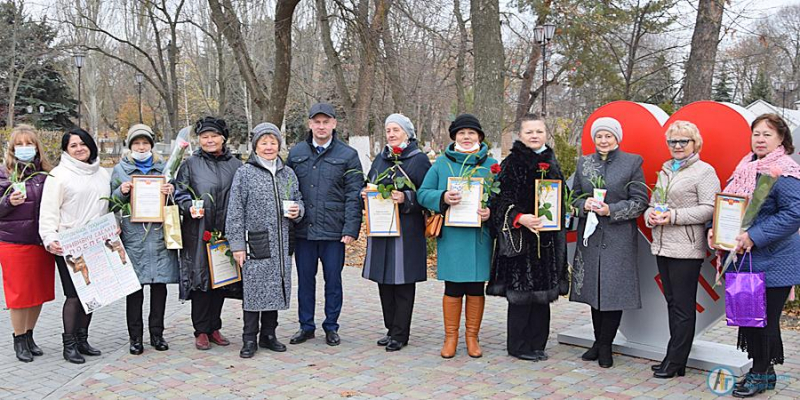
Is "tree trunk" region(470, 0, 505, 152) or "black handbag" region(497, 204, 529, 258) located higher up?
"tree trunk" region(470, 0, 505, 152)

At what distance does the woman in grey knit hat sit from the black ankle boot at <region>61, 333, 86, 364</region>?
134cm

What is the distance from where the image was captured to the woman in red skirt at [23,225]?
5.66 m

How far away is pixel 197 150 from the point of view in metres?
6.10

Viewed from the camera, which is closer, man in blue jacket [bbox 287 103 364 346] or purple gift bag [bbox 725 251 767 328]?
purple gift bag [bbox 725 251 767 328]

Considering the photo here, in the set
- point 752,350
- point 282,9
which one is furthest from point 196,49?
point 752,350

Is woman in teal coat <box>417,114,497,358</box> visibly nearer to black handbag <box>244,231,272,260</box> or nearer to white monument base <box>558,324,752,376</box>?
white monument base <box>558,324,752,376</box>

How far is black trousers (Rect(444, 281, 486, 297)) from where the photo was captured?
5855 millimetres

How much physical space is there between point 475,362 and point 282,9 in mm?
9421

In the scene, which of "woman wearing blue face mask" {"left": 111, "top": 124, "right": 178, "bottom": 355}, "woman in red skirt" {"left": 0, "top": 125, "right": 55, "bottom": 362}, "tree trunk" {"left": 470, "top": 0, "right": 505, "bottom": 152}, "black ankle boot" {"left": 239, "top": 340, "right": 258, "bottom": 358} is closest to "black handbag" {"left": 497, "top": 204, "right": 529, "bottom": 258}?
"black ankle boot" {"left": 239, "top": 340, "right": 258, "bottom": 358}

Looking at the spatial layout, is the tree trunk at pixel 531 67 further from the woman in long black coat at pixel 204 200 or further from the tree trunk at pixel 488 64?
the woman in long black coat at pixel 204 200

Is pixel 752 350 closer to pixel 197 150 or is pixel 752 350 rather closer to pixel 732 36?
pixel 197 150

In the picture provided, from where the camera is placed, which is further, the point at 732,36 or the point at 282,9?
the point at 282,9

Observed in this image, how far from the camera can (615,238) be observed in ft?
17.8
